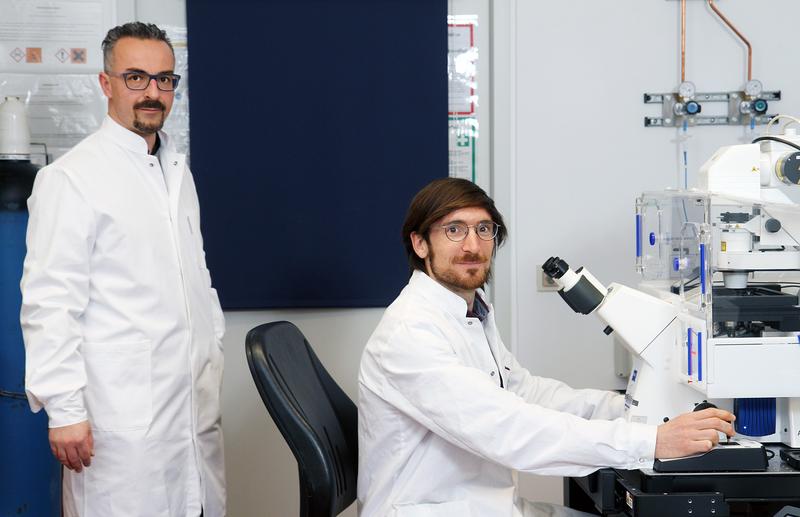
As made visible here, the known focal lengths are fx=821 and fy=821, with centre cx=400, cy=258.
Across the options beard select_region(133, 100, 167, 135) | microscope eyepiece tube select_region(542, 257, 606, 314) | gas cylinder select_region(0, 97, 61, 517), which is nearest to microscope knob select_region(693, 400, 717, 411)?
microscope eyepiece tube select_region(542, 257, 606, 314)

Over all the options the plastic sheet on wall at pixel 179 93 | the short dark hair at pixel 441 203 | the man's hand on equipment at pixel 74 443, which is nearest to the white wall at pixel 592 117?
the short dark hair at pixel 441 203

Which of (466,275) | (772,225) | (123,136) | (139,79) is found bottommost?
(466,275)

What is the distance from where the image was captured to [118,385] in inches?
72.1

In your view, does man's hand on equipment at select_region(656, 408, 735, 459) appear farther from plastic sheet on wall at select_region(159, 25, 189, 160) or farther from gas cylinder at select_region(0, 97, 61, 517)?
plastic sheet on wall at select_region(159, 25, 189, 160)

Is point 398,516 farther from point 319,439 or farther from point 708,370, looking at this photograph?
point 708,370

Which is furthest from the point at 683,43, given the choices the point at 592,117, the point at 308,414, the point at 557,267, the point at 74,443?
the point at 74,443

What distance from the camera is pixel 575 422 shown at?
1.49 m

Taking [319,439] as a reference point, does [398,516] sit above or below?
below

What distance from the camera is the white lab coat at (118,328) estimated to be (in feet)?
5.75

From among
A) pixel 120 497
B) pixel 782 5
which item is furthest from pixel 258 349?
pixel 782 5

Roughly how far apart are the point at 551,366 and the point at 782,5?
4.60 feet

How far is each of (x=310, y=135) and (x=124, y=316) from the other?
102cm

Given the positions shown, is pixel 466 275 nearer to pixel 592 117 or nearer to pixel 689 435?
pixel 689 435

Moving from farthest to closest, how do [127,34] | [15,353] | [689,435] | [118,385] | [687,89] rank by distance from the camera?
1. [687,89]
2. [15,353]
3. [127,34]
4. [118,385]
5. [689,435]
